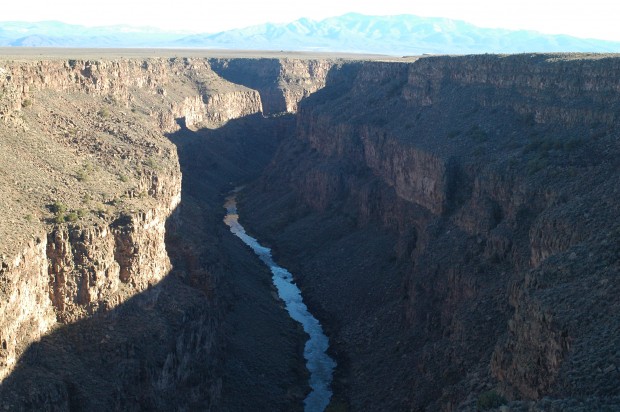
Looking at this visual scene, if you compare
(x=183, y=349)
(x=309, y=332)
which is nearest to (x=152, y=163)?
(x=183, y=349)

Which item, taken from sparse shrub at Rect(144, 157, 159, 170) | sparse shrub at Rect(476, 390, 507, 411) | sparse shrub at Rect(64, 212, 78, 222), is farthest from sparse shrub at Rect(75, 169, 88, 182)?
sparse shrub at Rect(476, 390, 507, 411)

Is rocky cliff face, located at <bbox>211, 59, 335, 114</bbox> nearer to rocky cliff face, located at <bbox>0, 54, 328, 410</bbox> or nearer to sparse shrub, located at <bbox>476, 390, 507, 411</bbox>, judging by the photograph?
rocky cliff face, located at <bbox>0, 54, 328, 410</bbox>

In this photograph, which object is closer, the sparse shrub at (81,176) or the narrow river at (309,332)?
the sparse shrub at (81,176)

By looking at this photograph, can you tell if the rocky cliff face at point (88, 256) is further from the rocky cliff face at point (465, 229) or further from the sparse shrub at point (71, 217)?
the rocky cliff face at point (465, 229)

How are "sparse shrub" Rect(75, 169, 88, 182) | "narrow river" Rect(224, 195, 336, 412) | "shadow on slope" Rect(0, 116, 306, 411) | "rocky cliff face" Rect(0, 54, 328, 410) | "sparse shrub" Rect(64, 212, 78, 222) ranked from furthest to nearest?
1. "narrow river" Rect(224, 195, 336, 412)
2. "sparse shrub" Rect(75, 169, 88, 182)
3. "sparse shrub" Rect(64, 212, 78, 222)
4. "shadow on slope" Rect(0, 116, 306, 411)
5. "rocky cliff face" Rect(0, 54, 328, 410)

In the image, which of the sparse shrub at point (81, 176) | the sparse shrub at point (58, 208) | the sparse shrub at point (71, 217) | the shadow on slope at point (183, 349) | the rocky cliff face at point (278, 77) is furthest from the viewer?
the rocky cliff face at point (278, 77)

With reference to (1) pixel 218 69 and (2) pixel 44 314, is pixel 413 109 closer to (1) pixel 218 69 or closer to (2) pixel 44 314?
(2) pixel 44 314

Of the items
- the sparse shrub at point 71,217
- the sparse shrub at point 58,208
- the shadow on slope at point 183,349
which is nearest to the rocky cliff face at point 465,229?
the shadow on slope at point 183,349
